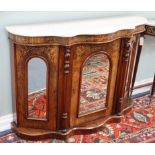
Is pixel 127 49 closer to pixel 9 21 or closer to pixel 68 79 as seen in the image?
pixel 68 79

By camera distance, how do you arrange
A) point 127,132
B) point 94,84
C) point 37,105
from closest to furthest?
point 37,105 < point 94,84 < point 127,132

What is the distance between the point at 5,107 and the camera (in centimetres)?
222

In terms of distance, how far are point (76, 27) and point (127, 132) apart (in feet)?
3.52

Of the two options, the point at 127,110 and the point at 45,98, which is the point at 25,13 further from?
the point at 127,110

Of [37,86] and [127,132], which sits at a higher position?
[37,86]

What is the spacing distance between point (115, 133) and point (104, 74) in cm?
56

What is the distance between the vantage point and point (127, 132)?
2355 mm

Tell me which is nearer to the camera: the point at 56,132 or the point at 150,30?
the point at 56,132

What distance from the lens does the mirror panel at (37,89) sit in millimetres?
1922

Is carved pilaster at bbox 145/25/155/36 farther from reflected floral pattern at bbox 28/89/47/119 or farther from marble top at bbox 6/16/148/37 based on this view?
reflected floral pattern at bbox 28/89/47/119

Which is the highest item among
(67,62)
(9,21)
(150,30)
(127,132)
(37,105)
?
(9,21)

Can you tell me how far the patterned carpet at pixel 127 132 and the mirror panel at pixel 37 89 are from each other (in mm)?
264

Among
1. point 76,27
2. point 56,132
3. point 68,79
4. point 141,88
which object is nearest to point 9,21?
point 76,27
